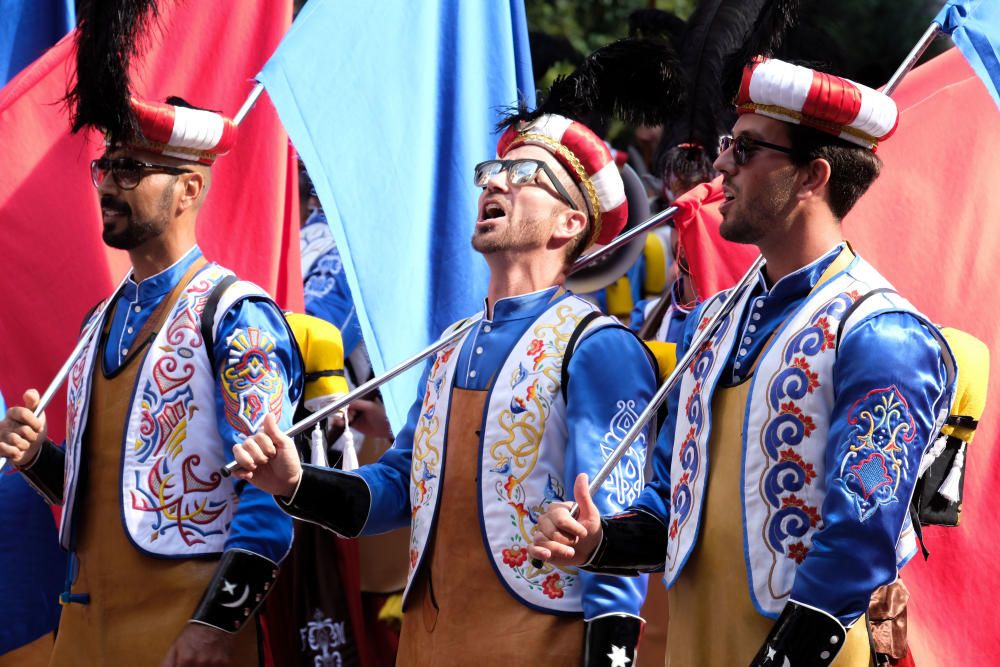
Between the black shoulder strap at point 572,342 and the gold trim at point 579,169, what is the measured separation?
453 millimetres

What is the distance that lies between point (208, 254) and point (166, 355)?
105cm

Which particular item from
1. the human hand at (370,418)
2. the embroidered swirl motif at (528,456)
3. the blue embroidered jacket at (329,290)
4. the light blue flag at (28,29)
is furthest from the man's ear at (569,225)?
the light blue flag at (28,29)

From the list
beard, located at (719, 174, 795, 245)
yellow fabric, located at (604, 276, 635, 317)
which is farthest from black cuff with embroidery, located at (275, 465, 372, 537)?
yellow fabric, located at (604, 276, 635, 317)

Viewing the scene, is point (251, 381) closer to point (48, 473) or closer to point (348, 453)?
point (48, 473)

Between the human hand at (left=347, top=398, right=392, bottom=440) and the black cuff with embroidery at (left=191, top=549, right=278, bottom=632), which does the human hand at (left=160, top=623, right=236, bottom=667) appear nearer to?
the black cuff with embroidery at (left=191, top=549, right=278, bottom=632)

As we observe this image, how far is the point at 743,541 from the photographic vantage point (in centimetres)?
281

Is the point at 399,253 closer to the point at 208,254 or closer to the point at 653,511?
the point at 208,254

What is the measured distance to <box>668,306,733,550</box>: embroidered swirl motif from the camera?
2967 millimetres

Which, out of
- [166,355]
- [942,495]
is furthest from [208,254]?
[942,495]

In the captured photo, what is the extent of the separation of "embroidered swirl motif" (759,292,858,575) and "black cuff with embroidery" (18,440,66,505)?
2199 mm

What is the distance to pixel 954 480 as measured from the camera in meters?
3.34

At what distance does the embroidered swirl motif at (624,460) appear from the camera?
3.36 metres

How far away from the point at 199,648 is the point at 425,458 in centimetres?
75

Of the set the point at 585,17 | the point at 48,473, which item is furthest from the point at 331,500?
the point at 585,17
